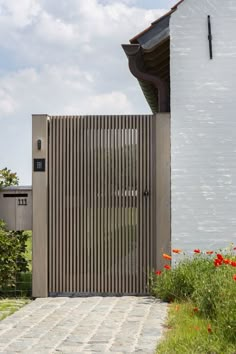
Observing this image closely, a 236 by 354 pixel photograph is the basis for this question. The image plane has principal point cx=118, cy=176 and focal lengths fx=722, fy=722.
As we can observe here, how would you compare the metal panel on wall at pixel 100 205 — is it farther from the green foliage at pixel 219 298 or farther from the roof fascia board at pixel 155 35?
the green foliage at pixel 219 298

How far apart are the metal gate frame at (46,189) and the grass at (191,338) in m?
2.56

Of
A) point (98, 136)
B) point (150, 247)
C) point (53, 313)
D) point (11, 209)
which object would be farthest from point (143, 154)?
point (53, 313)

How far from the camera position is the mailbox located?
1082 cm

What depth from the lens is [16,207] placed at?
10.9m

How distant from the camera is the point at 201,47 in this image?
425 inches

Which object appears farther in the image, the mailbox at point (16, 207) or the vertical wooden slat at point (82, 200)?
the mailbox at point (16, 207)

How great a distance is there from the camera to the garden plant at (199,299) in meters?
6.72

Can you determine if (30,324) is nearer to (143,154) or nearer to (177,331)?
(177,331)

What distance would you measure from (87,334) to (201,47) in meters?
5.10

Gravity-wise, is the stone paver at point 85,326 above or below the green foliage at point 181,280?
below

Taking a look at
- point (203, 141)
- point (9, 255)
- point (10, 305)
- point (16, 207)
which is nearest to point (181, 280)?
point (203, 141)

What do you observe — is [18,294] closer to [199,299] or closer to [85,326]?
[85,326]

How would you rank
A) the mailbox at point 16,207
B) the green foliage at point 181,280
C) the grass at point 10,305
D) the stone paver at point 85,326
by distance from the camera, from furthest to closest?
the mailbox at point 16,207
the green foliage at point 181,280
the grass at point 10,305
the stone paver at point 85,326

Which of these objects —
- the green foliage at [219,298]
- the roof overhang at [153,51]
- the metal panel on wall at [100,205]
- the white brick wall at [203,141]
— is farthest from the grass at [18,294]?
the roof overhang at [153,51]
